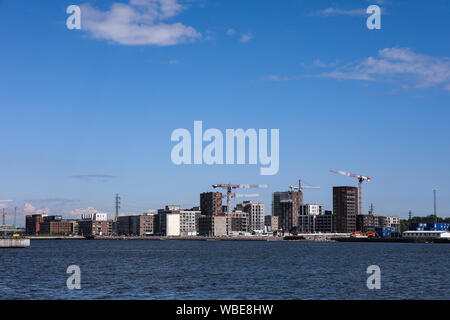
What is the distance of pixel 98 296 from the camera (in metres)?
50.6

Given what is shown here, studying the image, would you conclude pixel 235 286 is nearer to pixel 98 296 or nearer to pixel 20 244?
pixel 98 296

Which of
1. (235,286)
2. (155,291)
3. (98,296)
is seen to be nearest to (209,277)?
(235,286)

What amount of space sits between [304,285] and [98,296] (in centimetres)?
2516

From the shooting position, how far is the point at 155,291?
Answer: 2172 inches

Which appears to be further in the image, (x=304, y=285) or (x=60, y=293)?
(x=304, y=285)

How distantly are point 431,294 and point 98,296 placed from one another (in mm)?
34025
